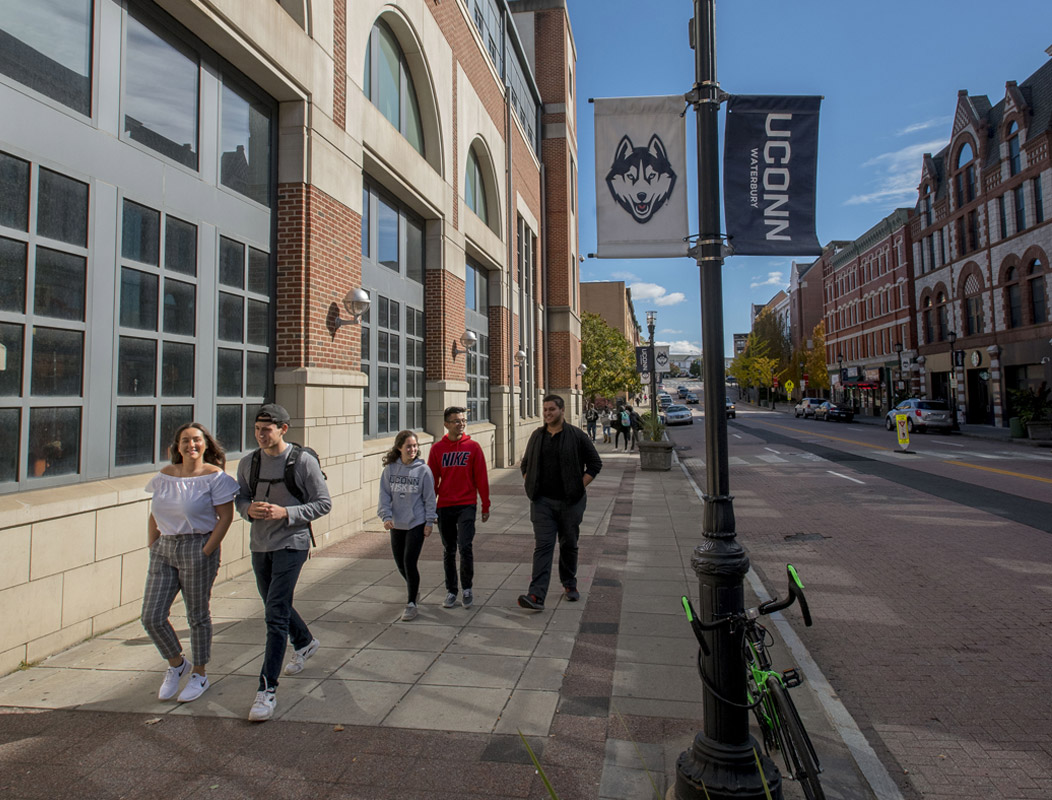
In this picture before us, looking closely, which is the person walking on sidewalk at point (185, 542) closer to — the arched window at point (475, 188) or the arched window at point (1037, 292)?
the arched window at point (475, 188)

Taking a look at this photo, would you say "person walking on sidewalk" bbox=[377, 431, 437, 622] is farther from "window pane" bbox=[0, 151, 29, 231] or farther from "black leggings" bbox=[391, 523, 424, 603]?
"window pane" bbox=[0, 151, 29, 231]

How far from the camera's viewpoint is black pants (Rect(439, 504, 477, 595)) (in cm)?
584

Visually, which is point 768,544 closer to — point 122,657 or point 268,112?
point 122,657

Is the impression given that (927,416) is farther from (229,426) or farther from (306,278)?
(229,426)

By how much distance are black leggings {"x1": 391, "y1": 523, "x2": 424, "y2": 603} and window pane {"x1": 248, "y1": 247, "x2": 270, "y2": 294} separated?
3.78 m

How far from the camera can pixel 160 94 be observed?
6250 millimetres

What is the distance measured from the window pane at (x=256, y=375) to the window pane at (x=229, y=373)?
0.13m

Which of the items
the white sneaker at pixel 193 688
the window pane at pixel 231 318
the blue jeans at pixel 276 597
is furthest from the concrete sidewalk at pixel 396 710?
the window pane at pixel 231 318

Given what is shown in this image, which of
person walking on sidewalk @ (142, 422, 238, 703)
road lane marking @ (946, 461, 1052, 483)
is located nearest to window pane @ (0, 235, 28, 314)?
person walking on sidewalk @ (142, 422, 238, 703)

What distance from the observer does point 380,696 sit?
4.04m

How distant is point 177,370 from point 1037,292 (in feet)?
123

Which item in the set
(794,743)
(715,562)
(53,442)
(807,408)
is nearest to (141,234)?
(53,442)

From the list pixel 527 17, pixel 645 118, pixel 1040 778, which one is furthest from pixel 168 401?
pixel 527 17

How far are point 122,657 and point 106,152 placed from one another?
13.2 feet
